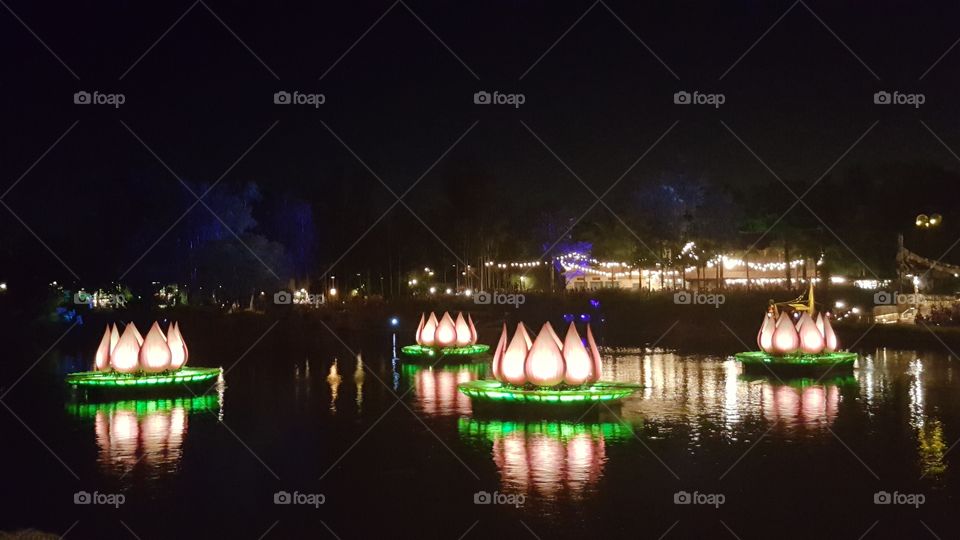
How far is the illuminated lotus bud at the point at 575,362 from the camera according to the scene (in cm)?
1577

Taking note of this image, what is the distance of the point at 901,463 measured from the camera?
39.1ft

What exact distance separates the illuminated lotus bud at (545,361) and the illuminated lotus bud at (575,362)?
119 millimetres

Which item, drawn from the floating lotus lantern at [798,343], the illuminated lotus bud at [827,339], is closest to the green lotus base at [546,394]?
the floating lotus lantern at [798,343]

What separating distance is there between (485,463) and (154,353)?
9.32m

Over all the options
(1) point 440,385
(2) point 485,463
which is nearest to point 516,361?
(2) point 485,463

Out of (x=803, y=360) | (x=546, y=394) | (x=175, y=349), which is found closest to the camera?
(x=546, y=394)

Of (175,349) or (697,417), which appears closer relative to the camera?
(697,417)

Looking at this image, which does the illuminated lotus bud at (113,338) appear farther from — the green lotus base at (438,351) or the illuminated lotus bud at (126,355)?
the green lotus base at (438,351)

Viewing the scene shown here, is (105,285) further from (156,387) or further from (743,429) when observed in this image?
(743,429)

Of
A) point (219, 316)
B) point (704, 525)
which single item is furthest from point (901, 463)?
point (219, 316)

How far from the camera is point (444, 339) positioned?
2670 cm

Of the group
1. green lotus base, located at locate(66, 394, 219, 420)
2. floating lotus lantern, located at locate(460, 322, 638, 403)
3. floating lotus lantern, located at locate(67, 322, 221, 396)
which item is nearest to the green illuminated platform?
floating lotus lantern, located at locate(67, 322, 221, 396)

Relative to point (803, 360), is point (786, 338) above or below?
above

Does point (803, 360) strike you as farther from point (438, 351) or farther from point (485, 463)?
point (485, 463)
